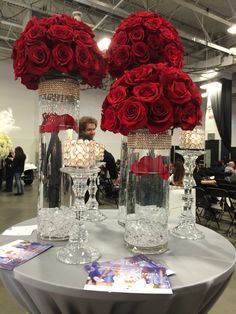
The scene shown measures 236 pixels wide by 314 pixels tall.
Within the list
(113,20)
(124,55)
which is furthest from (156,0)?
(124,55)

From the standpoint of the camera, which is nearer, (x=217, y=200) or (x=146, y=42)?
(x=146, y=42)

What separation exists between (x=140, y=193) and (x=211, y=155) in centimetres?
1277

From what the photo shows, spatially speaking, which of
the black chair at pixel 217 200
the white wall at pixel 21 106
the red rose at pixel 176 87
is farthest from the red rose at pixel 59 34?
the white wall at pixel 21 106

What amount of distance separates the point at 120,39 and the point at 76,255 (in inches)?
Result: 37.6

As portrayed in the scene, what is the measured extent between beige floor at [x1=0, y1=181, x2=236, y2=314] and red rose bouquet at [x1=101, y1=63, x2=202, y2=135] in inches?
80.3

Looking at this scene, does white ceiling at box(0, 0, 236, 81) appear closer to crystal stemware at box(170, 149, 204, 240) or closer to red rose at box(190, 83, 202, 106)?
crystal stemware at box(170, 149, 204, 240)

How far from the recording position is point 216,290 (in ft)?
3.50

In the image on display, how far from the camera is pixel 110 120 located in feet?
3.90

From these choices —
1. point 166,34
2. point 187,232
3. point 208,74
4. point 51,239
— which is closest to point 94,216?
point 51,239

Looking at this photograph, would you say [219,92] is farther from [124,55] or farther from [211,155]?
[124,55]

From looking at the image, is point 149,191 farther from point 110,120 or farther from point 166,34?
point 166,34

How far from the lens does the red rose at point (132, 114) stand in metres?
1.07

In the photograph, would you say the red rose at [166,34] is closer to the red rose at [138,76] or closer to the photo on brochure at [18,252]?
the red rose at [138,76]

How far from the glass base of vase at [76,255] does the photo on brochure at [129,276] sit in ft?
0.14
